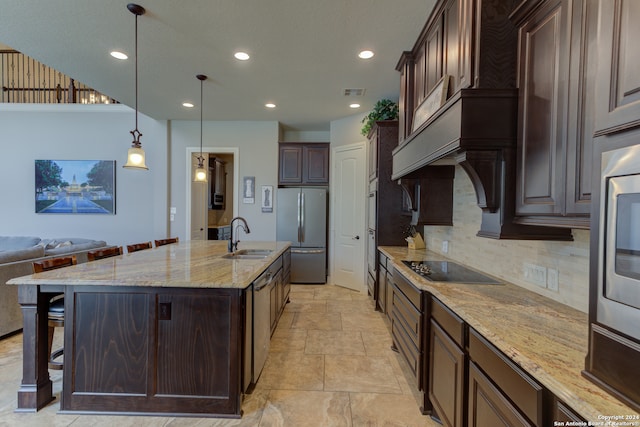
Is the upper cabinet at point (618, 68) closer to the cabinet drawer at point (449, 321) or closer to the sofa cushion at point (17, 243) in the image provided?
the cabinet drawer at point (449, 321)

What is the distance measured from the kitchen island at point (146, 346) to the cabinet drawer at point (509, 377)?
1.32m

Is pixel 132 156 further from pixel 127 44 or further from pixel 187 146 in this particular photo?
pixel 187 146

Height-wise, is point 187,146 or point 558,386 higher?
point 187,146

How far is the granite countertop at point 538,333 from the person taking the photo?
75 centimetres

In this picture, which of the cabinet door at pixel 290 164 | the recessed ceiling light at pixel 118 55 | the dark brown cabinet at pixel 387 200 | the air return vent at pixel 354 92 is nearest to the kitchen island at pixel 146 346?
the dark brown cabinet at pixel 387 200

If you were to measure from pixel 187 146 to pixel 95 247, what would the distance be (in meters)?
2.26

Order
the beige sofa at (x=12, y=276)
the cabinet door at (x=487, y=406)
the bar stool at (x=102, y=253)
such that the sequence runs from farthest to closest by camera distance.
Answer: the beige sofa at (x=12, y=276)
the bar stool at (x=102, y=253)
the cabinet door at (x=487, y=406)

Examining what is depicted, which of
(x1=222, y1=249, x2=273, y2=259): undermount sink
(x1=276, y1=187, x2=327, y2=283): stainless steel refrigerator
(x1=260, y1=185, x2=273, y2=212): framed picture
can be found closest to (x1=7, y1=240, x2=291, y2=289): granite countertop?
(x1=222, y1=249, x2=273, y2=259): undermount sink

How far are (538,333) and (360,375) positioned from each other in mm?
1622

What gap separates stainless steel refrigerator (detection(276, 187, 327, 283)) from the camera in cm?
530

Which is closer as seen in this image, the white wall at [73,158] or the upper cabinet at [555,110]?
the upper cabinet at [555,110]

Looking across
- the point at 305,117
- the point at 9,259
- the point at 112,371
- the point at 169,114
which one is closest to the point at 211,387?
the point at 112,371

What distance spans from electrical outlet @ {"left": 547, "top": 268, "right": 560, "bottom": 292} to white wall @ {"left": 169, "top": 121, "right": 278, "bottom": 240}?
14.4 ft

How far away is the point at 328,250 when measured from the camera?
18.1ft
